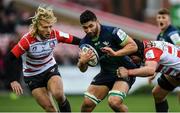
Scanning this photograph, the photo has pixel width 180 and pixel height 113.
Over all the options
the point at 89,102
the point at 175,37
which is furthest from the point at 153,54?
the point at 175,37

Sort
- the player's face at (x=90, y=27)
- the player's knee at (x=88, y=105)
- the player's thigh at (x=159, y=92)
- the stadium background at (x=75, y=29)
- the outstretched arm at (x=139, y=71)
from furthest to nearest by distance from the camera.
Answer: the stadium background at (x=75, y=29), the player's thigh at (x=159, y=92), the player's knee at (x=88, y=105), the player's face at (x=90, y=27), the outstretched arm at (x=139, y=71)

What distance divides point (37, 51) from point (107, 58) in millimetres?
1414

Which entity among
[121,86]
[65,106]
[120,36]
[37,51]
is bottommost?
[65,106]

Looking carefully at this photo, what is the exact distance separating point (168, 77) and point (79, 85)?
10093 millimetres

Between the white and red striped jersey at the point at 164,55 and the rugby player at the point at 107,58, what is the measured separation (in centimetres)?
29

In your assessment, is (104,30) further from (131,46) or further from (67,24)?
(67,24)

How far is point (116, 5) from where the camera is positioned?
1180 inches

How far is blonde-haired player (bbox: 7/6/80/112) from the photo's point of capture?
46.0 ft

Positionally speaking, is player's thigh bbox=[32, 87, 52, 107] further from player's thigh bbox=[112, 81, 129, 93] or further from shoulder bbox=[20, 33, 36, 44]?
player's thigh bbox=[112, 81, 129, 93]

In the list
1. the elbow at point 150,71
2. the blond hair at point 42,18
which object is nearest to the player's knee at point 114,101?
the elbow at point 150,71

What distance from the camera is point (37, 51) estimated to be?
46.5ft

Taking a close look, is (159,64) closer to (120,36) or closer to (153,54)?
(153,54)

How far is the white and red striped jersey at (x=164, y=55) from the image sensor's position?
13.2 metres

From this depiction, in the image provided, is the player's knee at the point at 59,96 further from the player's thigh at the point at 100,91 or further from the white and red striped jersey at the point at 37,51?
the white and red striped jersey at the point at 37,51
